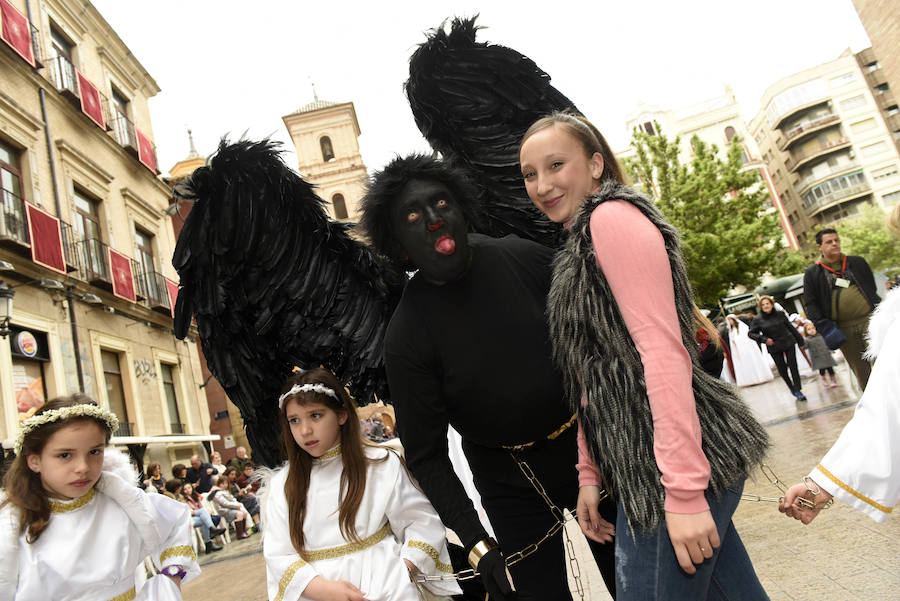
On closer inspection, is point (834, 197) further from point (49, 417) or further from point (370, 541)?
point (49, 417)

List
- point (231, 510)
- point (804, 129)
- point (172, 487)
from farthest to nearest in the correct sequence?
point (804, 129), point (231, 510), point (172, 487)

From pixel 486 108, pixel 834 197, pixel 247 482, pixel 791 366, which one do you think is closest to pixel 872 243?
pixel 834 197

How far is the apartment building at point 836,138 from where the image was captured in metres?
52.1

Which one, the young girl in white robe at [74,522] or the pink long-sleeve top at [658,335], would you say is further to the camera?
the young girl in white robe at [74,522]

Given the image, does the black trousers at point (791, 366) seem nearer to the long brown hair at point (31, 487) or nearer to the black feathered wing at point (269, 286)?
the black feathered wing at point (269, 286)

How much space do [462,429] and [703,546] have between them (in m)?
0.84

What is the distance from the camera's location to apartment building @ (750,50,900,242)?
52094 mm

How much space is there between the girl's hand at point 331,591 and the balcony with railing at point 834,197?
197 feet

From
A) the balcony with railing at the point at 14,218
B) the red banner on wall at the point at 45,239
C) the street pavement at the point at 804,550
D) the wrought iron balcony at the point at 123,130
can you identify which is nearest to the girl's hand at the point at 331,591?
the street pavement at the point at 804,550

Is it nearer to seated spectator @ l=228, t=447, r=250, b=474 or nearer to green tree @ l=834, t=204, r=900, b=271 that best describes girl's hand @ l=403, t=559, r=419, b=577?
seated spectator @ l=228, t=447, r=250, b=474

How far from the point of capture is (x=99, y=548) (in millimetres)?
2803

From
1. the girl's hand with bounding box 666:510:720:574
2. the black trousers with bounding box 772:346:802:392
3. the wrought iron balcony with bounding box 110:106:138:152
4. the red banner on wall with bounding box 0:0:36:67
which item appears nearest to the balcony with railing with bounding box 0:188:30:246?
the red banner on wall with bounding box 0:0:36:67

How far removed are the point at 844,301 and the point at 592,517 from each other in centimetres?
489

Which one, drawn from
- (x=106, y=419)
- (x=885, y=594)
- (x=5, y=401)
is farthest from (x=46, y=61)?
(x=885, y=594)
